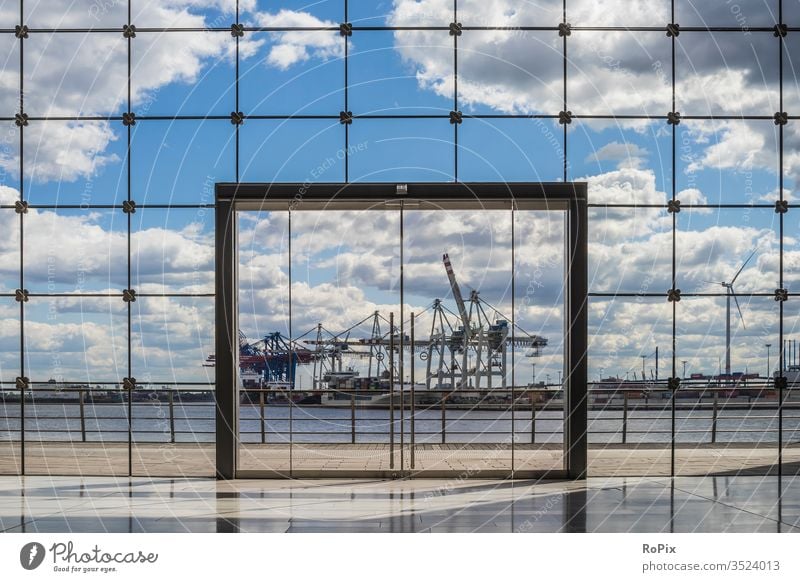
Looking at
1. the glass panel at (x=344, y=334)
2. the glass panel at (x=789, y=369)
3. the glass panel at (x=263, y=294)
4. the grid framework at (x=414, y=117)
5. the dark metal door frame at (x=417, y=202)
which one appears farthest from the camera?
the glass panel at (x=344, y=334)

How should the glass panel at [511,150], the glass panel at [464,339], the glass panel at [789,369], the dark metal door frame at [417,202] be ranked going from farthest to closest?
the glass panel at [464,339], the glass panel at [511,150], the dark metal door frame at [417,202], the glass panel at [789,369]

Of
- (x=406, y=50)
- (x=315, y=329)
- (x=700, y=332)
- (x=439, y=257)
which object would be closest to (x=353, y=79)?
(x=406, y=50)

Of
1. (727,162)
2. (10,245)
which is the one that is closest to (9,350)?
(10,245)

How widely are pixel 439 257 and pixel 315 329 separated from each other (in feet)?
37.2

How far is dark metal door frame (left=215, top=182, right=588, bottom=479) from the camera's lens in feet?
22.8

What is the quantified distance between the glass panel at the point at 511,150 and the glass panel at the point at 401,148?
15cm

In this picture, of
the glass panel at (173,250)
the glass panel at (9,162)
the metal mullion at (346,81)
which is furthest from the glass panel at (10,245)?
the metal mullion at (346,81)

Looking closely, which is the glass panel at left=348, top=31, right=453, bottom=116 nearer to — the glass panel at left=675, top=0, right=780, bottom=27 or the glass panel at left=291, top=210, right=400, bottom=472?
the glass panel at left=291, top=210, right=400, bottom=472

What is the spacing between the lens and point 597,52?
7266 millimetres

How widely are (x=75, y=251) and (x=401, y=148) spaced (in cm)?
278

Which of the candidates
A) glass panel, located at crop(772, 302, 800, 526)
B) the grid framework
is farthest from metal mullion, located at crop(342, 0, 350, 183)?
glass panel, located at crop(772, 302, 800, 526)

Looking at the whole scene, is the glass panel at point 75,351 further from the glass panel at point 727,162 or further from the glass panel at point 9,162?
the glass panel at point 727,162

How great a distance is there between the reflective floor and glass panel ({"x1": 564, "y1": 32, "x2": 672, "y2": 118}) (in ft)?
9.42

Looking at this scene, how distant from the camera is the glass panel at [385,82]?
717 cm
